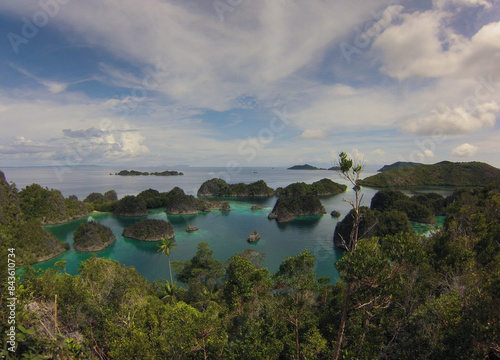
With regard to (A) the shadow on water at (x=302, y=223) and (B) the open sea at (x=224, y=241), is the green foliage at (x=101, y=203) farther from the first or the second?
(A) the shadow on water at (x=302, y=223)

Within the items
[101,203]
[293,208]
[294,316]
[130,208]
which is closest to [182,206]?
[130,208]

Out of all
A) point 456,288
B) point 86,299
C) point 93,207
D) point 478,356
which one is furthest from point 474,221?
point 93,207

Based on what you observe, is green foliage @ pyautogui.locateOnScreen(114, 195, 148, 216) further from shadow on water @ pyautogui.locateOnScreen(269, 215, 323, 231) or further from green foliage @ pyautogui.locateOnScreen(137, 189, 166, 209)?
shadow on water @ pyautogui.locateOnScreen(269, 215, 323, 231)

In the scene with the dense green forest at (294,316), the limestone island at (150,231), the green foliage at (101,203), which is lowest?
the limestone island at (150,231)

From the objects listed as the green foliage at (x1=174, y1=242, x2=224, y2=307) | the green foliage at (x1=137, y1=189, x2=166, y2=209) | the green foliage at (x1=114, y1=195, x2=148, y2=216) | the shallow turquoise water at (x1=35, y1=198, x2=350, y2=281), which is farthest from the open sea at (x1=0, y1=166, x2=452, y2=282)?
the green foliage at (x1=137, y1=189, x2=166, y2=209)

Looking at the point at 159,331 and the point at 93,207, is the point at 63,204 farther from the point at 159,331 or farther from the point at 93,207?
the point at 159,331

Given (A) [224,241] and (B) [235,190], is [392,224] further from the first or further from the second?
(B) [235,190]

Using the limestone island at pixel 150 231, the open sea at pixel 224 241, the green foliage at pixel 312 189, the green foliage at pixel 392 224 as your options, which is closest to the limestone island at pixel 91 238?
the open sea at pixel 224 241
